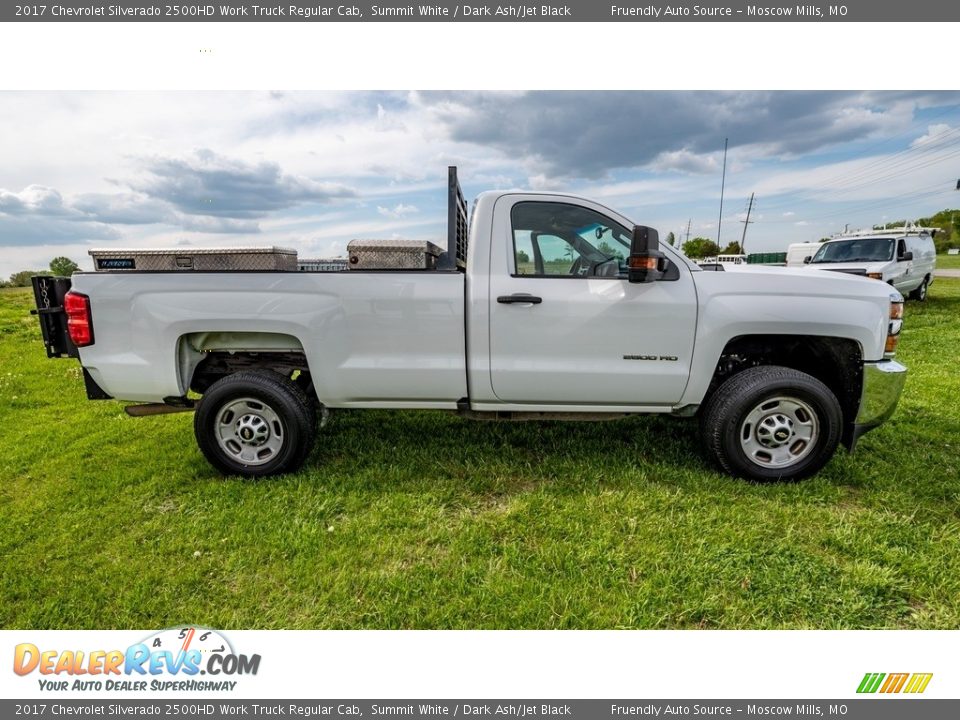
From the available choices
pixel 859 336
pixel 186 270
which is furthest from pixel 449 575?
pixel 859 336

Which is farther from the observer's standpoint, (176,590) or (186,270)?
(186,270)

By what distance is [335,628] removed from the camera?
90.8 inches

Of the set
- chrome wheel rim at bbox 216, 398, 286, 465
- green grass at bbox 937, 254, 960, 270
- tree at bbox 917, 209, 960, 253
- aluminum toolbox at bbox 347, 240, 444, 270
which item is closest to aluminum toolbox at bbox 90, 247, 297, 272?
aluminum toolbox at bbox 347, 240, 444, 270

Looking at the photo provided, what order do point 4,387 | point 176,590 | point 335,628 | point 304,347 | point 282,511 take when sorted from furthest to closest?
point 4,387 < point 304,347 < point 282,511 < point 176,590 < point 335,628

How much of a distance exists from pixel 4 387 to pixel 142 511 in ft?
15.3

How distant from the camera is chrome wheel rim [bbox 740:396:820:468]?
3420 millimetres

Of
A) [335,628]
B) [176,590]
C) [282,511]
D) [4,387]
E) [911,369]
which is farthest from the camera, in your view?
[911,369]

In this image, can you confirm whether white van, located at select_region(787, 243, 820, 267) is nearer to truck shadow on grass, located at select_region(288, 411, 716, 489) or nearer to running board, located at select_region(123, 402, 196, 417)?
truck shadow on grass, located at select_region(288, 411, 716, 489)

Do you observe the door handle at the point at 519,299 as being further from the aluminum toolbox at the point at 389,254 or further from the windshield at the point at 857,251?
the windshield at the point at 857,251

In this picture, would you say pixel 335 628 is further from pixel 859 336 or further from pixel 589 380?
pixel 859 336

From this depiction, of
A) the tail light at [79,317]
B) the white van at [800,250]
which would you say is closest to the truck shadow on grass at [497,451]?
the tail light at [79,317]

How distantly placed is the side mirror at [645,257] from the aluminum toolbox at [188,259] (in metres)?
2.40

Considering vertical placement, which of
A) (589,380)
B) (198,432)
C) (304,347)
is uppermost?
(304,347)

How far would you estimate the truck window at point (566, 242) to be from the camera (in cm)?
340
